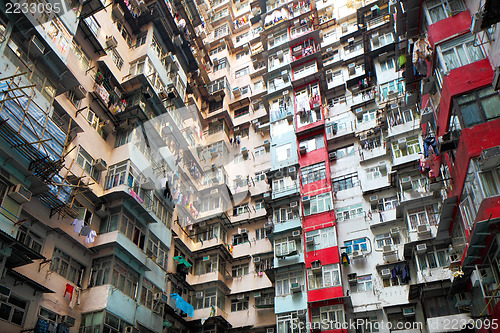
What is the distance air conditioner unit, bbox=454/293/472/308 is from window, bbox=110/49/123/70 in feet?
79.5

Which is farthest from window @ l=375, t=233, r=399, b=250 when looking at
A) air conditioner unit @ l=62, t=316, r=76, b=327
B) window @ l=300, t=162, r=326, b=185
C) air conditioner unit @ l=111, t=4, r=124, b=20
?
air conditioner unit @ l=111, t=4, r=124, b=20

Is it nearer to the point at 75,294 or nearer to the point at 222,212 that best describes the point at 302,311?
the point at 222,212

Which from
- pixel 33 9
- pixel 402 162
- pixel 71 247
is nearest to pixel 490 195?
pixel 402 162

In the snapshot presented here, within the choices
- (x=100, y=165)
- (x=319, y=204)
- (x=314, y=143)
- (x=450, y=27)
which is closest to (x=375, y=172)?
(x=319, y=204)

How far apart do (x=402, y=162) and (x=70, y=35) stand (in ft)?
68.8

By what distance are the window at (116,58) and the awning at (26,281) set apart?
50.6 feet

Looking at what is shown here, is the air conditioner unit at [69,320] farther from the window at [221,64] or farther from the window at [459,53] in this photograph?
the window at [221,64]

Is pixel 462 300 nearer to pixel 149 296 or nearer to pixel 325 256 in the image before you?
pixel 325 256

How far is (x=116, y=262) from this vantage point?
2053 cm

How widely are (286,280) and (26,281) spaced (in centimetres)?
1528

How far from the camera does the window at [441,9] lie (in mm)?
19266

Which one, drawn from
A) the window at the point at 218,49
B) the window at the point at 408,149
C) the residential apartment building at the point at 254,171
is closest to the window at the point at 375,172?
the residential apartment building at the point at 254,171

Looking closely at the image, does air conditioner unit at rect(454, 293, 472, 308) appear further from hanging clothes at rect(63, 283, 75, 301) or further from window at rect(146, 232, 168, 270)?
hanging clothes at rect(63, 283, 75, 301)

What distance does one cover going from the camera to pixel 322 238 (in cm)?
2575
